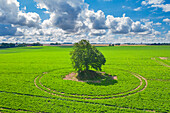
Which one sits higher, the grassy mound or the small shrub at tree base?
the small shrub at tree base

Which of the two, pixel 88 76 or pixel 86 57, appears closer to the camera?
pixel 86 57

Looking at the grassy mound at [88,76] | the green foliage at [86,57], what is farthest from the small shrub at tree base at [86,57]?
the grassy mound at [88,76]

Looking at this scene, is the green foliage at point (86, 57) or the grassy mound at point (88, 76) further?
the grassy mound at point (88, 76)

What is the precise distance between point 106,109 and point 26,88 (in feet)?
64.0

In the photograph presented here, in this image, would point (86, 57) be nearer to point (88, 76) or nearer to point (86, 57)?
point (86, 57)

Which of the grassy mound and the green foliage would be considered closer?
the green foliage

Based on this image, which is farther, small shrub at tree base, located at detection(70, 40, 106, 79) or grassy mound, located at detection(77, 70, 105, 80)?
grassy mound, located at detection(77, 70, 105, 80)

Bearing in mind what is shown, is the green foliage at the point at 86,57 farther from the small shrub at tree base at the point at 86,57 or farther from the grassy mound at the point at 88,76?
the grassy mound at the point at 88,76

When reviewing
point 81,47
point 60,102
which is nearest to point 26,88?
point 60,102

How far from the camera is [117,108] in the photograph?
678 inches

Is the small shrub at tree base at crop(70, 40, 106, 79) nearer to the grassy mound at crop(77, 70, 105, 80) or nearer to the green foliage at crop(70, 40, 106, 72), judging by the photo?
the green foliage at crop(70, 40, 106, 72)

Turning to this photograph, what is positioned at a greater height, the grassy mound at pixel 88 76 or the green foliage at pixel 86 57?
the green foliage at pixel 86 57

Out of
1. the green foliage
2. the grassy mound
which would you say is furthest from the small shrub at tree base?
the grassy mound

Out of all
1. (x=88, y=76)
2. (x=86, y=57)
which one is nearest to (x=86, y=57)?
(x=86, y=57)
